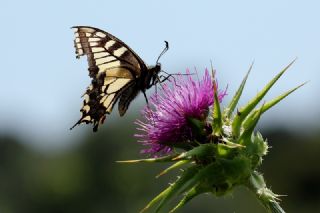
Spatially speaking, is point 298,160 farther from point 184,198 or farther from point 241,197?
point 184,198

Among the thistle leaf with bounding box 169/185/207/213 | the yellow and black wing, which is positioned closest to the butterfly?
the yellow and black wing

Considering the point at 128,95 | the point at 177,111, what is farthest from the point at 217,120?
the point at 128,95

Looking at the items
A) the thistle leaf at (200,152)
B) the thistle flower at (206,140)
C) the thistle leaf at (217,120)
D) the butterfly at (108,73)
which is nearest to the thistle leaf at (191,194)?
the thistle flower at (206,140)

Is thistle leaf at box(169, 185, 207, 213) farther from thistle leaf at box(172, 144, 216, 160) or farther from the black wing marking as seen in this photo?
the black wing marking

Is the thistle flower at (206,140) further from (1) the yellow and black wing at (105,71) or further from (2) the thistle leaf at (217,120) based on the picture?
(1) the yellow and black wing at (105,71)

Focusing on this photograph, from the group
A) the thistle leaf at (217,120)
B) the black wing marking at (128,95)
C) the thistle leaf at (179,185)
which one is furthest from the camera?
the black wing marking at (128,95)

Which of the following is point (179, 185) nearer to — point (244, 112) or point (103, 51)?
point (244, 112)

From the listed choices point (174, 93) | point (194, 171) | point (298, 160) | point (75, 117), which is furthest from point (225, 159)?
point (75, 117)

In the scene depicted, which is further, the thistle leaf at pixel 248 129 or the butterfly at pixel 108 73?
the butterfly at pixel 108 73
